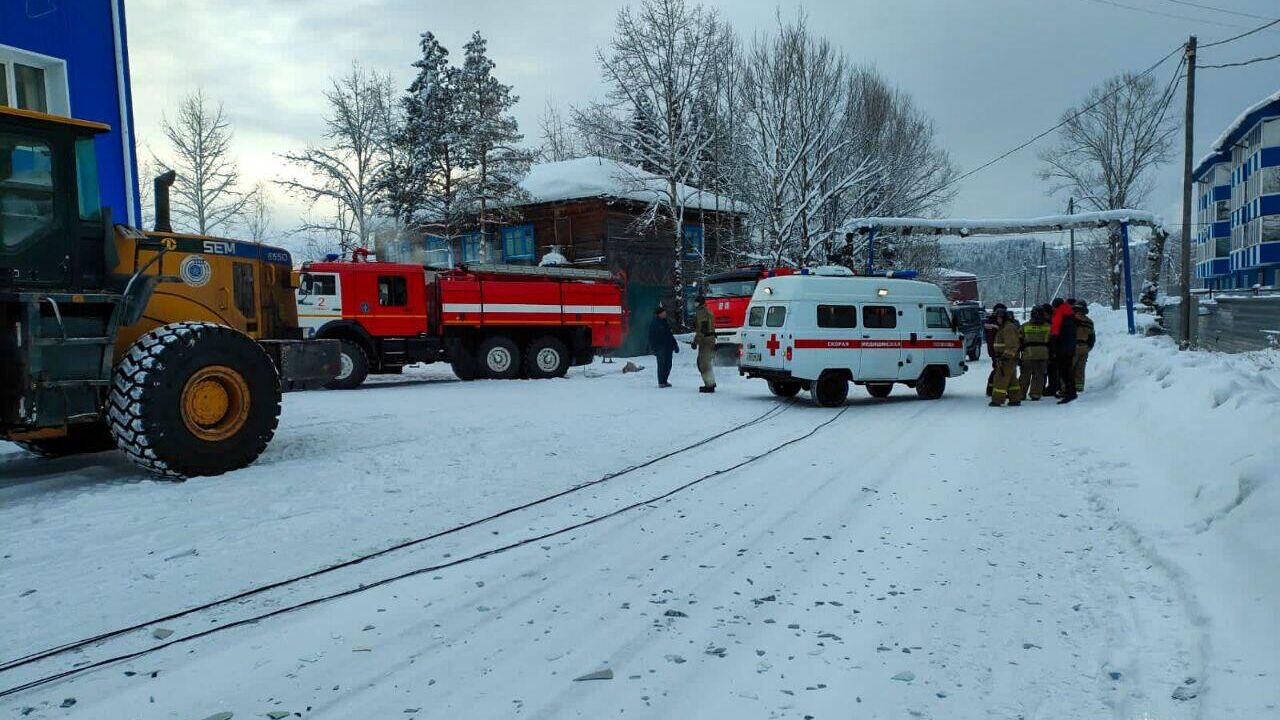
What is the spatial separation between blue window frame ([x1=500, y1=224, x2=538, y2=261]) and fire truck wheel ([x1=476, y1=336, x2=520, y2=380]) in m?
16.6

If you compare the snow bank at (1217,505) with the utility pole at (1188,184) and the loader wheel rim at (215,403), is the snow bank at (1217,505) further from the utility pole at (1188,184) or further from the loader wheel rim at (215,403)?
the utility pole at (1188,184)

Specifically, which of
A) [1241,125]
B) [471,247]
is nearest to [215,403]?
[471,247]

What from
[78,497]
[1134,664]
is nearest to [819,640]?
[1134,664]

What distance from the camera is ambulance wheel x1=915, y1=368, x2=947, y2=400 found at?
14.1 metres

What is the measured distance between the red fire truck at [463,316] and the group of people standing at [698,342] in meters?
3.64

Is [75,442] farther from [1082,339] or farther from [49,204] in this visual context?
[1082,339]

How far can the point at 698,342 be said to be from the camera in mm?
15398

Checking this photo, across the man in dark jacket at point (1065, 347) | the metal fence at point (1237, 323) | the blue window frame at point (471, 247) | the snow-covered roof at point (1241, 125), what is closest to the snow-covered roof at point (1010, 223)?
the metal fence at point (1237, 323)

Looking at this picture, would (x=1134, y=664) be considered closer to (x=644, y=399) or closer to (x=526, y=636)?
(x=526, y=636)

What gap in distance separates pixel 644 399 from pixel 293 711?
35.2ft

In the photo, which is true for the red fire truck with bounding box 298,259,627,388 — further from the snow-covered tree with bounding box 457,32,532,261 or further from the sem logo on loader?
the snow-covered tree with bounding box 457,32,532,261

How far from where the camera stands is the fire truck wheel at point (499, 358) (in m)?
18.0

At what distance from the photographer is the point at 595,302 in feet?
63.8

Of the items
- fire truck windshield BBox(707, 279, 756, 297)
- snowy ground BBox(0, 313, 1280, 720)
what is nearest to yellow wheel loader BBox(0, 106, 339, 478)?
snowy ground BBox(0, 313, 1280, 720)
